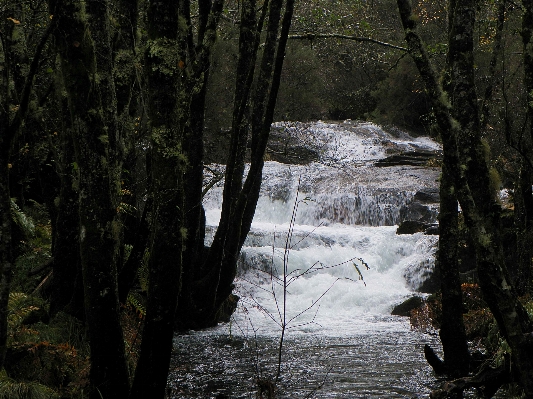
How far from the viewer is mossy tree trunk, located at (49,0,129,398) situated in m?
4.21

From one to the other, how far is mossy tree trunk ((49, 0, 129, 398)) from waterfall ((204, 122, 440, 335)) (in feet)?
15.8

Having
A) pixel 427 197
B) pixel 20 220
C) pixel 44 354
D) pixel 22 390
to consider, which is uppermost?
pixel 427 197

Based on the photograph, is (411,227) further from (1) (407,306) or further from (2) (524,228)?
(2) (524,228)

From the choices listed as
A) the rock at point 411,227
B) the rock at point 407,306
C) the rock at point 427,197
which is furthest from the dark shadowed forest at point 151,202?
the rock at point 427,197

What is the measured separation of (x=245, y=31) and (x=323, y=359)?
A: 15.3 ft

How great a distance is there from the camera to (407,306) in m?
12.4

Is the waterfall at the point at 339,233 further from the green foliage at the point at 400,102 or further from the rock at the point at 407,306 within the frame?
the green foliage at the point at 400,102

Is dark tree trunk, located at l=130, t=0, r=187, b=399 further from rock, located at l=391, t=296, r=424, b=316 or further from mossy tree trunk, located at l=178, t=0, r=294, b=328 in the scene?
rock, located at l=391, t=296, r=424, b=316

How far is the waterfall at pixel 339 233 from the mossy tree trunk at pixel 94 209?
15.8 feet

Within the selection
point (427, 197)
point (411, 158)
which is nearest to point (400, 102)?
point (411, 158)

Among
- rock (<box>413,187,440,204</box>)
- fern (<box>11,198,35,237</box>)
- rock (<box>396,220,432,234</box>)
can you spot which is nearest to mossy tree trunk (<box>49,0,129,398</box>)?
fern (<box>11,198,35,237</box>)

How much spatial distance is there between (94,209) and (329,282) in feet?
34.5

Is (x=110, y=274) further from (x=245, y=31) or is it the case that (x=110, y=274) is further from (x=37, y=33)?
(x=37, y=33)

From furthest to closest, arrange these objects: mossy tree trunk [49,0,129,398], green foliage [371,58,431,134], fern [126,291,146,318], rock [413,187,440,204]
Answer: green foliage [371,58,431,134]
rock [413,187,440,204]
fern [126,291,146,318]
mossy tree trunk [49,0,129,398]
